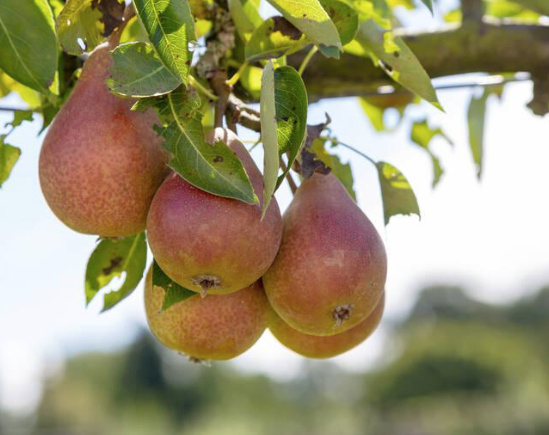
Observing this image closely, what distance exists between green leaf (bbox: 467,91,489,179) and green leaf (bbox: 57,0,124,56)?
1.07m

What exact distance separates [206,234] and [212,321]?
0.75 feet

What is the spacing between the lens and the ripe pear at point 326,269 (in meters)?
1.13

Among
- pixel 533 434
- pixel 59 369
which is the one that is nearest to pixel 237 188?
pixel 533 434

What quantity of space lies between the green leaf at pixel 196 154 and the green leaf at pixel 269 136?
0.15 feet

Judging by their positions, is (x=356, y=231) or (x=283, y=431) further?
(x=283, y=431)

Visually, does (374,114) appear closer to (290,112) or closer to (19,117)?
(19,117)

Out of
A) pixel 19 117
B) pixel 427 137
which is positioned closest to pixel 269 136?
pixel 19 117

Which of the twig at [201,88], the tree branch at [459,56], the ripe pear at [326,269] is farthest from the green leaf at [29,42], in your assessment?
the tree branch at [459,56]

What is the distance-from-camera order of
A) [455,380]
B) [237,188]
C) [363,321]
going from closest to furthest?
[237,188], [363,321], [455,380]

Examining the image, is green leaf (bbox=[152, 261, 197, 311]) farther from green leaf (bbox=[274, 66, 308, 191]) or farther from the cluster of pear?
green leaf (bbox=[274, 66, 308, 191])

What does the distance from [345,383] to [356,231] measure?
1701 inches

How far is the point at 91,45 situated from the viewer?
1189mm

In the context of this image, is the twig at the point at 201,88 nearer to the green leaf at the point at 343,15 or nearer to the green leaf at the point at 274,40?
the green leaf at the point at 274,40

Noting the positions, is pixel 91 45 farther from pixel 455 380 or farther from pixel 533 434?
pixel 455 380
